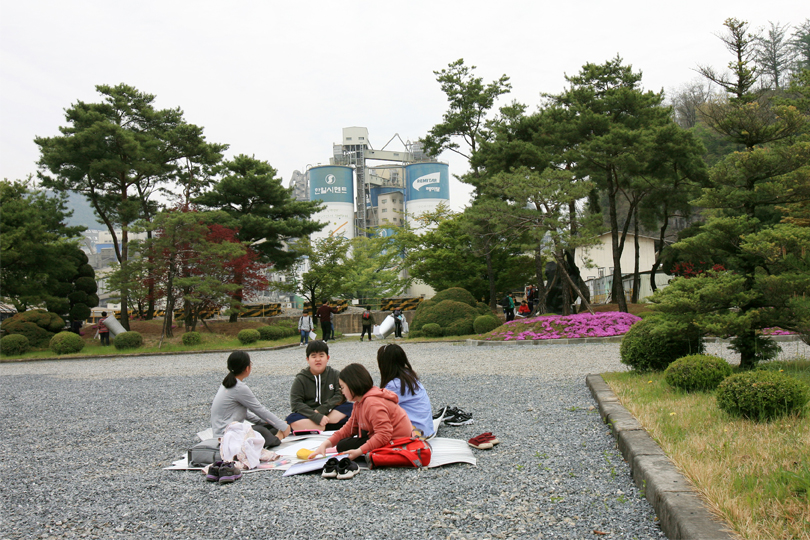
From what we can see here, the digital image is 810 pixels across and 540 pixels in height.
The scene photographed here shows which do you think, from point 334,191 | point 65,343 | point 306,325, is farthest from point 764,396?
point 334,191

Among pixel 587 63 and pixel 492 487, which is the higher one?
pixel 587 63

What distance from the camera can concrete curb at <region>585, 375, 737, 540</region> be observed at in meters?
2.34

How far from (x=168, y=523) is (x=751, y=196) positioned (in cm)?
679

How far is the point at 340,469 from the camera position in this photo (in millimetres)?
3797

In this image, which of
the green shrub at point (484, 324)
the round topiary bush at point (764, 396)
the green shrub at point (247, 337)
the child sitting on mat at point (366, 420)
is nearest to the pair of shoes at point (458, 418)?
the child sitting on mat at point (366, 420)

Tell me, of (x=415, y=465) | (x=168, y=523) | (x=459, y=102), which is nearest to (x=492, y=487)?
(x=415, y=465)

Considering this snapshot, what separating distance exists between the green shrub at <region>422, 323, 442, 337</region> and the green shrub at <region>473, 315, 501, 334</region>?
→ 1.41 meters

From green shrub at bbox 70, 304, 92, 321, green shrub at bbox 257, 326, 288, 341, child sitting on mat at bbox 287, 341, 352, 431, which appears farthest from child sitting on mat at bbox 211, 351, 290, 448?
green shrub at bbox 70, 304, 92, 321

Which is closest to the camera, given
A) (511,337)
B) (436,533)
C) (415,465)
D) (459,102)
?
(436,533)

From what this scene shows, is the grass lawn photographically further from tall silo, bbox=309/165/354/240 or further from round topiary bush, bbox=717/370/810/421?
tall silo, bbox=309/165/354/240

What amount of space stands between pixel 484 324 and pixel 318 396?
43.4ft

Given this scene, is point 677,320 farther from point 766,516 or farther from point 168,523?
point 168,523

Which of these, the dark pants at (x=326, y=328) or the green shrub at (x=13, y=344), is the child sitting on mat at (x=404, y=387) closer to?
the dark pants at (x=326, y=328)

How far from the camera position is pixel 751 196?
6367mm
